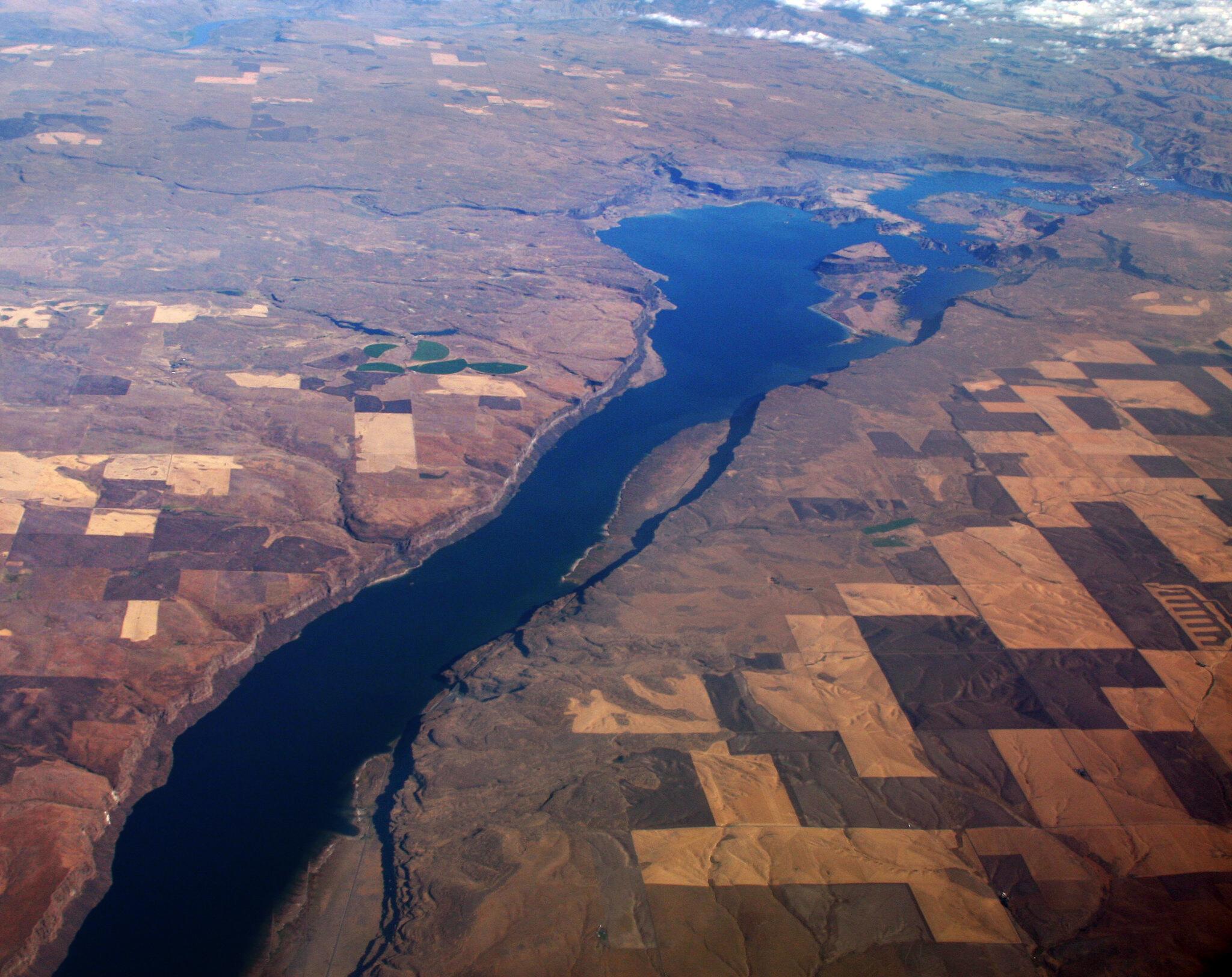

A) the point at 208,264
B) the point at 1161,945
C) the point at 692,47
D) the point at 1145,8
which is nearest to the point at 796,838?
the point at 1161,945

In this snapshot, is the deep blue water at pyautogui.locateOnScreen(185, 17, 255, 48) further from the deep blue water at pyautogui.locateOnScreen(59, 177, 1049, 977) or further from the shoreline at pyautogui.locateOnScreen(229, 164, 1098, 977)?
the deep blue water at pyautogui.locateOnScreen(59, 177, 1049, 977)

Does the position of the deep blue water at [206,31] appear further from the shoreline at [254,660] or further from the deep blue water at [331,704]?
the deep blue water at [331,704]

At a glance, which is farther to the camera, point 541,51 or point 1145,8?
point 1145,8

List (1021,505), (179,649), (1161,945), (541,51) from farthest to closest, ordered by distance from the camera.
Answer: (541,51)
(1021,505)
(179,649)
(1161,945)

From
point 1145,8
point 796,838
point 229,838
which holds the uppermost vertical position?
point 1145,8

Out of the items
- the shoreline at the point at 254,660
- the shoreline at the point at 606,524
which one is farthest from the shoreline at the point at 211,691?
the shoreline at the point at 606,524

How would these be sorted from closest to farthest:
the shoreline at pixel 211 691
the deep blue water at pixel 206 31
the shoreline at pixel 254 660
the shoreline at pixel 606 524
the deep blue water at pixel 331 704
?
the shoreline at pixel 211 691 → the shoreline at pixel 254 660 → the shoreline at pixel 606 524 → the deep blue water at pixel 331 704 → the deep blue water at pixel 206 31

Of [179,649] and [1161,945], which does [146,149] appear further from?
→ [1161,945]

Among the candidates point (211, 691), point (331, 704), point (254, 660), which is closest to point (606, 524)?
point (331, 704)
